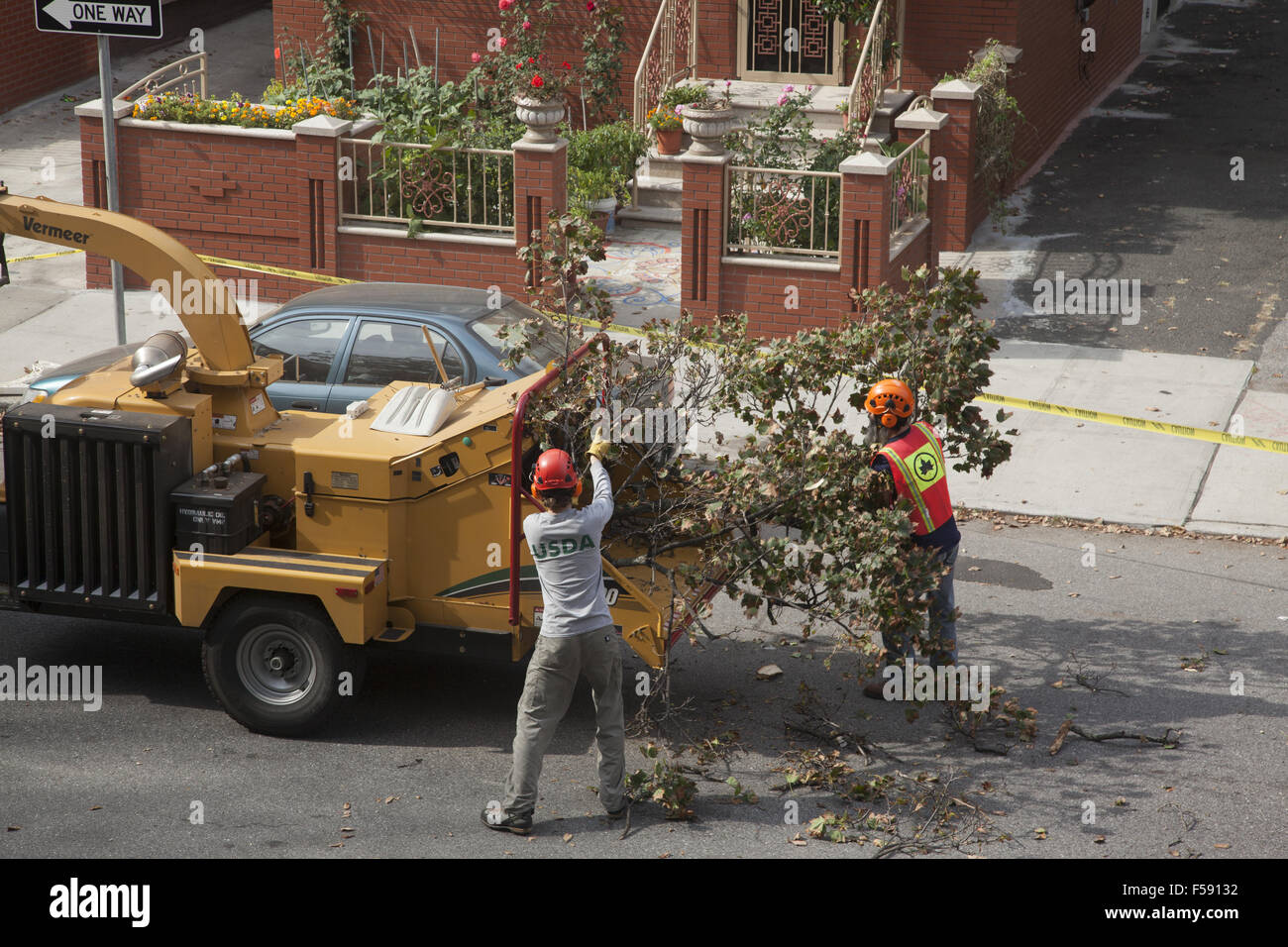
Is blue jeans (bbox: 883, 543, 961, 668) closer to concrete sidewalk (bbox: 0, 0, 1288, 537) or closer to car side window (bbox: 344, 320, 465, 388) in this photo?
concrete sidewalk (bbox: 0, 0, 1288, 537)

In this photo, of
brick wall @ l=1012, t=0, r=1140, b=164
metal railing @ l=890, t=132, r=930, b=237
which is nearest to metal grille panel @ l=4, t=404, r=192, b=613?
metal railing @ l=890, t=132, r=930, b=237

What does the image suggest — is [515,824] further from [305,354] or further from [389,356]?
[305,354]

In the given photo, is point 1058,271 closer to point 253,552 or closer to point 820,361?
point 820,361

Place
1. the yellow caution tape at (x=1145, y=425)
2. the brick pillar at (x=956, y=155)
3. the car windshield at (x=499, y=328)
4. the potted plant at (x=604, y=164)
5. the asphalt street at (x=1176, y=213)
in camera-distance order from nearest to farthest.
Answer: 1. the car windshield at (x=499, y=328)
2. the yellow caution tape at (x=1145, y=425)
3. the asphalt street at (x=1176, y=213)
4. the brick pillar at (x=956, y=155)
5. the potted plant at (x=604, y=164)

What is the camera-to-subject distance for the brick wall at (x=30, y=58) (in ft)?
70.7

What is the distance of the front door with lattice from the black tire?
1328 cm

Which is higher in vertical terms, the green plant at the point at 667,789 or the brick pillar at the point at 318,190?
the brick pillar at the point at 318,190

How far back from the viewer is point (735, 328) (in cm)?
823

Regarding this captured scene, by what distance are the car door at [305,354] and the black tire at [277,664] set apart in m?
3.01

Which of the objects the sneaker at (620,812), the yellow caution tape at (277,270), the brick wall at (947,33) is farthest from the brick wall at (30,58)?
the sneaker at (620,812)

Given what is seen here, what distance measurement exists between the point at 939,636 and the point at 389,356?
180 inches

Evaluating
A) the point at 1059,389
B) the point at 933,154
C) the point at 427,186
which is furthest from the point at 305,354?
the point at 933,154

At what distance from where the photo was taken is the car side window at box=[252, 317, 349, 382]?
1066 cm

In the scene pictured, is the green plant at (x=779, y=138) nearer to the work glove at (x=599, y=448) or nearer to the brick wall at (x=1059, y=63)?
the brick wall at (x=1059, y=63)
